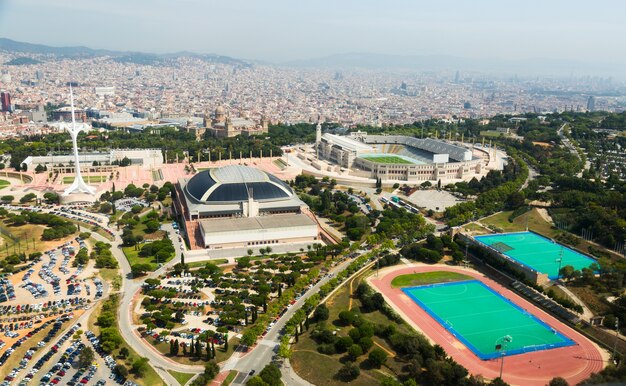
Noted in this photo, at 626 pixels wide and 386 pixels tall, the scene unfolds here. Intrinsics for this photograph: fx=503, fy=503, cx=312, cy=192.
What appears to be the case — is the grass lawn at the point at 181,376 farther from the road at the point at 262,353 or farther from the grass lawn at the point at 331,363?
the grass lawn at the point at 331,363

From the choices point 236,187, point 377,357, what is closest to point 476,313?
point 377,357

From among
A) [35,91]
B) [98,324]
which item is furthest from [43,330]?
[35,91]

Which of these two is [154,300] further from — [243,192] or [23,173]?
[23,173]

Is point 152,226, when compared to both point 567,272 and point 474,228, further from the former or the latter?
point 567,272

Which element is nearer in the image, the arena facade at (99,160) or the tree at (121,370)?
the tree at (121,370)

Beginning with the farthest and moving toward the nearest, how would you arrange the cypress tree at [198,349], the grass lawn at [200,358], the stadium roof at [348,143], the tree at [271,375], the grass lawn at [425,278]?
the stadium roof at [348,143]
the grass lawn at [425,278]
the cypress tree at [198,349]
the grass lawn at [200,358]
the tree at [271,375]

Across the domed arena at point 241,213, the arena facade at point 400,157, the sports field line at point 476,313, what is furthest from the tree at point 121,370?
the arena facade at point 400,157
